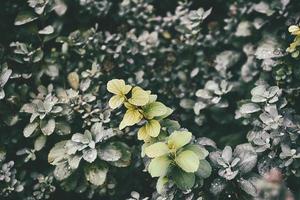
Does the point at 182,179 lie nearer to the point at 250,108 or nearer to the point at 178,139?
the point at 178,139

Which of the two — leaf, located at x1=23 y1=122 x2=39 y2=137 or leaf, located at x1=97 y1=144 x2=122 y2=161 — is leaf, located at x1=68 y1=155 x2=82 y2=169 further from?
leaf, located at x1=23 y1=122 x2=39 y2=137

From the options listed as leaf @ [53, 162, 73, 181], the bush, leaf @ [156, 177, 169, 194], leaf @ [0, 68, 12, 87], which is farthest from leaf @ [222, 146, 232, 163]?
leaf @ [0, 68, 12, 87]

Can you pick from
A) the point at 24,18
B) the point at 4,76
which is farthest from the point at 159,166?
the point at 24,18

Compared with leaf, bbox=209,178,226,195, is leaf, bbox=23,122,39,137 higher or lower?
higher

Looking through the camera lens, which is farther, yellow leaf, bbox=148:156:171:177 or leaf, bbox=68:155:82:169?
leaf, bbox=68:155:82:169

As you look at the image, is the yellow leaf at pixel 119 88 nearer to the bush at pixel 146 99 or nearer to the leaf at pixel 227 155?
the bush at pixel 146 99

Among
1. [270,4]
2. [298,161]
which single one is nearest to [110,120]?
[298,161]

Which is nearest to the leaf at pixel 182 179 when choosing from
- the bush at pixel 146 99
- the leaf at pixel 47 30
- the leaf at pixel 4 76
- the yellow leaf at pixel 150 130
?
the bush at pixel 146 99
